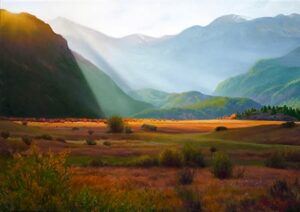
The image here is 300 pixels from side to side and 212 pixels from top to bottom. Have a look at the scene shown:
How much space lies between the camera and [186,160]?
3594 centimetres

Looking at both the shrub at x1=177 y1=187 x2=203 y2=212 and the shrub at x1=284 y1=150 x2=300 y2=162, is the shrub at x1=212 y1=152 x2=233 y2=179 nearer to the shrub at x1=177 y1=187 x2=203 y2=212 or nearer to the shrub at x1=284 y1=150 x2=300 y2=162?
the shrub at x1=177 y1=187 x2=203 y2=212

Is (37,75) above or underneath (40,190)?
above

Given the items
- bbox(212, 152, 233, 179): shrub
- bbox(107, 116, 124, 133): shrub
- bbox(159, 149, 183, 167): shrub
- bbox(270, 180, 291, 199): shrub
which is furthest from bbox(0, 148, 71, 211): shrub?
bbox(107, 116, 124, 133): shrub

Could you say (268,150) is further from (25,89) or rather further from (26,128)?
(25,89)

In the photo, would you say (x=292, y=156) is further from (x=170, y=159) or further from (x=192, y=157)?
(x=170, y=159)

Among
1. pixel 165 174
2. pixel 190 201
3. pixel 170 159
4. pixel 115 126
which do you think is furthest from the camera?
pixel 115 126

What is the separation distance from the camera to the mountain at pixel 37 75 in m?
125

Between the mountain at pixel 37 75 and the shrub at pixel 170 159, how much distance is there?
89.1 m

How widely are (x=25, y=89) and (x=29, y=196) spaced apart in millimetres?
121161

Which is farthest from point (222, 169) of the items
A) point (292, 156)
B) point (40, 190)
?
point (40, 190)

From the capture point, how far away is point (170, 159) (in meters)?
34.2

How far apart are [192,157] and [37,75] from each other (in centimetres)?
10938

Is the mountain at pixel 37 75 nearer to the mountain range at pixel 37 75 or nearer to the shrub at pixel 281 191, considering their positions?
the mountain range at pixel 37 75

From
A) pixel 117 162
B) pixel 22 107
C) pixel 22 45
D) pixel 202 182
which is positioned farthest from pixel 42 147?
pixel 22 45
